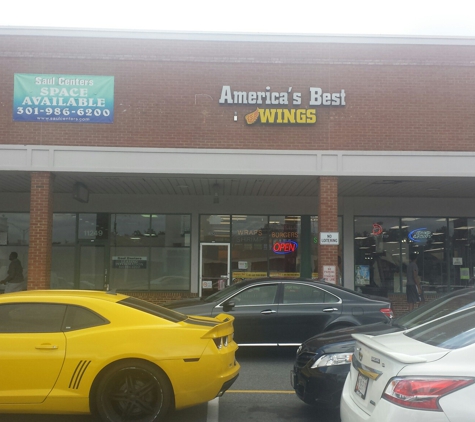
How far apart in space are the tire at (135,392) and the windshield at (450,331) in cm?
255

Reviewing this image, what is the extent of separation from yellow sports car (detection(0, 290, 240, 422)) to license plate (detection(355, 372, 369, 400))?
5.91 feet

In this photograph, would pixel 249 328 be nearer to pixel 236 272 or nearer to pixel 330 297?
pixel 330 297

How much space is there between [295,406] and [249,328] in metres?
2.86

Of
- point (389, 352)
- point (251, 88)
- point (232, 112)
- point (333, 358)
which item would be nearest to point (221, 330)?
point (333, 358)

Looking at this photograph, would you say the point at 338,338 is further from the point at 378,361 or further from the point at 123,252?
the point at 123,252

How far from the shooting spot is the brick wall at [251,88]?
1353cm

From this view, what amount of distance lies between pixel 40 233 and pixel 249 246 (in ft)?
22.0

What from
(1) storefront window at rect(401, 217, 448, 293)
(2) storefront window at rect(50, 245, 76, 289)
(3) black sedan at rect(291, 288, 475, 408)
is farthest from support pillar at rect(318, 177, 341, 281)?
(2) storefront window at rect(50, 245, 76, 289)

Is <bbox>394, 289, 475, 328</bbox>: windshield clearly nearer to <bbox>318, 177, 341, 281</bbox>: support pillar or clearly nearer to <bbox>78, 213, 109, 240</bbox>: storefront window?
<bbox>318, 177, 341, 281</bbox>: support pillar

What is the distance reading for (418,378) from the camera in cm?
372

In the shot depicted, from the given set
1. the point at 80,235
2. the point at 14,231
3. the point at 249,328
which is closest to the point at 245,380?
the point at 249,328

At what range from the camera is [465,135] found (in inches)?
540

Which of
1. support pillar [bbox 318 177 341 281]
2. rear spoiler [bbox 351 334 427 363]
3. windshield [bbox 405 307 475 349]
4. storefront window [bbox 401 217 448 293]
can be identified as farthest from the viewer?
storefront window [bbox 401 217 448 293]

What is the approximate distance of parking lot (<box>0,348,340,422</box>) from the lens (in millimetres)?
6270
